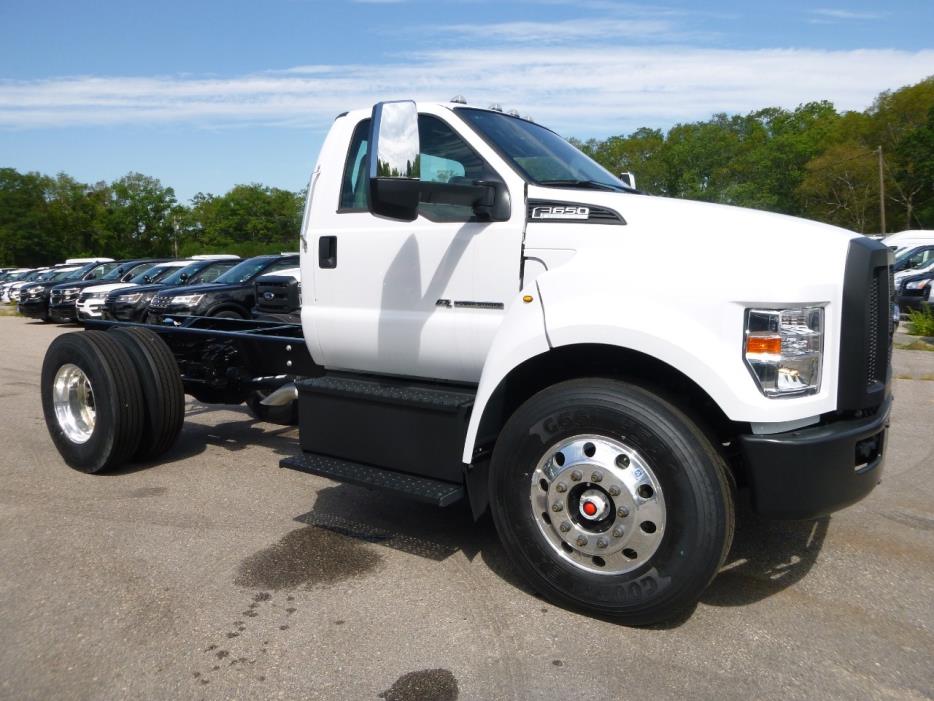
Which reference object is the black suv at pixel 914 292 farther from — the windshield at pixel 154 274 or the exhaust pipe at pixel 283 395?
the windshield at pixel 154 274

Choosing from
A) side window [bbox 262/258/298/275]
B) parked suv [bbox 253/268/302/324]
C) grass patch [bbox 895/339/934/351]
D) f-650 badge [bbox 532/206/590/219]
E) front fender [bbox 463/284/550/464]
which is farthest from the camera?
side window [bbox 262/258/298/275]

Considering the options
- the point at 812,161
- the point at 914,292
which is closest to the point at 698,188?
the point at 812,161

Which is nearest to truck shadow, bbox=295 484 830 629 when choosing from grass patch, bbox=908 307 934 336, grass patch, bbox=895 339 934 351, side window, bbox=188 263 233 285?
grass patch, bbox=895 339 934 351

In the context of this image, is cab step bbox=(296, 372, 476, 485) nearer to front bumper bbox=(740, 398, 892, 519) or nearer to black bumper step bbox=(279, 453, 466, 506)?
black bumper step bbox=(279, 453, 466, 506)

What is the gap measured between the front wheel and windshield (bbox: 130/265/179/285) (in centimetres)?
1796

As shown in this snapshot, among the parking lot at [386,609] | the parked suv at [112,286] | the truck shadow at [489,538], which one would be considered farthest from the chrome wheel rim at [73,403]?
the parked suv at [112,286]

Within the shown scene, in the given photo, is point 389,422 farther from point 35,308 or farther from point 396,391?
point 35,308

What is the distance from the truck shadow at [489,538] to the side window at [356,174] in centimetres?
185

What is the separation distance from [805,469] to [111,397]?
4.55 meters

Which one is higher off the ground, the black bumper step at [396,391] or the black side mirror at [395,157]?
the black side mirror at [395,157]

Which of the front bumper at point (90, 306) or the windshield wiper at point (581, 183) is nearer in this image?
the windshield wiper at point (581, 183)

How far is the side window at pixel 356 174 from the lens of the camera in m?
4.42

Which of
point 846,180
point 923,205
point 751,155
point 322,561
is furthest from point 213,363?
point 751,155

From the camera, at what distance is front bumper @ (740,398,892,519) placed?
300 cm
